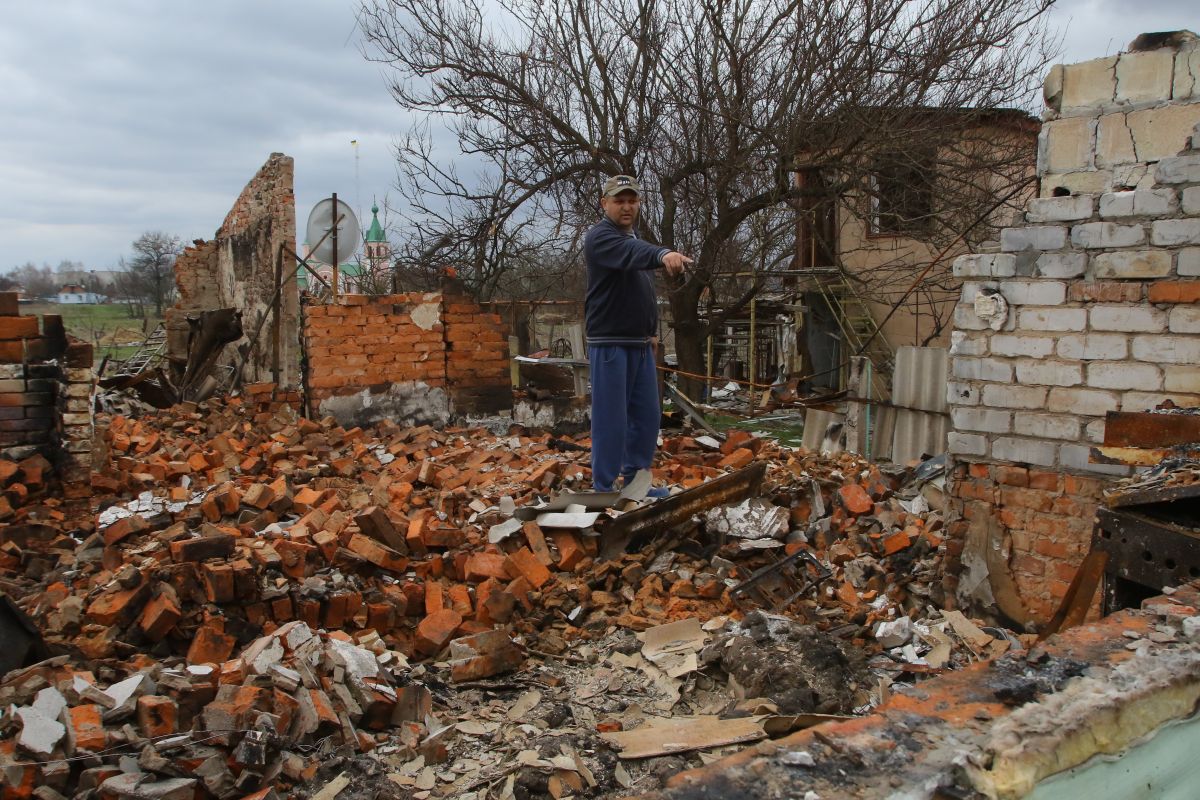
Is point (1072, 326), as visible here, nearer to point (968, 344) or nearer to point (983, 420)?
point (968, 344)

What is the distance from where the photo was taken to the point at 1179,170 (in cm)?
376

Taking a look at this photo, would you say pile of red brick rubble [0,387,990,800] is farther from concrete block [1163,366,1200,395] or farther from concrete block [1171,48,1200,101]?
concrete block [1171,48,1200,101]

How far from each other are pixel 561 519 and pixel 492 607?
29.4 inches

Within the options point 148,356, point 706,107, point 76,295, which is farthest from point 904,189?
point 76,295

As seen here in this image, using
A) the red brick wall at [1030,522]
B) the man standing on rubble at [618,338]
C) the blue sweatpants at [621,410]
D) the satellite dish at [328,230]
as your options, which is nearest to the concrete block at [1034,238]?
the red brick wall at [1030,522]

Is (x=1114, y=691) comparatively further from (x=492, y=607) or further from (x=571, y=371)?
(x=571, y=371)

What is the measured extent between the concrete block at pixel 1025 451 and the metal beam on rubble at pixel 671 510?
4.31 feet

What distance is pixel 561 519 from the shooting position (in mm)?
4594

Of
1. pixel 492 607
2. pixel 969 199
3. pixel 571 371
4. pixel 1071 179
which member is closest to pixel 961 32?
pixel 969 199

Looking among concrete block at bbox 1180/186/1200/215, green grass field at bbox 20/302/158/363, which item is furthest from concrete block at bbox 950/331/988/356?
green grass field at bbox 20/302/158/363

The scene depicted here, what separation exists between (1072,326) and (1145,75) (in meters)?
1.22

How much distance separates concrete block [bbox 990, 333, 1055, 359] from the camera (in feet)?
13.5

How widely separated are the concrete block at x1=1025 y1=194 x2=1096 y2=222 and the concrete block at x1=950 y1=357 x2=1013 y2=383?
2.35 ft

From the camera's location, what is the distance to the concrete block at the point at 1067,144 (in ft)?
13.6
